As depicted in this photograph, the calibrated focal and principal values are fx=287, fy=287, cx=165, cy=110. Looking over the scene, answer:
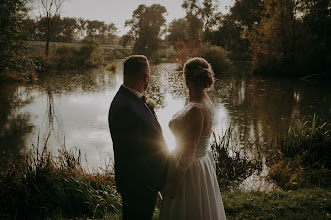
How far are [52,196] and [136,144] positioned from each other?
2.67 meters

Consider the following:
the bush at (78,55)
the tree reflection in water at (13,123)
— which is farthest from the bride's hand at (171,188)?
the bush at (78,55)

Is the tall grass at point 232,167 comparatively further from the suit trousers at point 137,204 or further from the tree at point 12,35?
the tree at point 12,35

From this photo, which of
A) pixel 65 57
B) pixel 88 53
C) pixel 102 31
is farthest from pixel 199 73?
pixel 102 31

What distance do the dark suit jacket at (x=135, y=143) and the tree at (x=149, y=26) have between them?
172ft

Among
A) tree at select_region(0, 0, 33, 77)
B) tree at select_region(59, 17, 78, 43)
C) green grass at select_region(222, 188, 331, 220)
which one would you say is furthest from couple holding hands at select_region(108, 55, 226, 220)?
tree at select_region(59, 17, 78, 43)

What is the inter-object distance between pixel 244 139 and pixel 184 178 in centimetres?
536

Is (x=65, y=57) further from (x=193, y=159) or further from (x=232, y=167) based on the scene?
(x=193, y=159)

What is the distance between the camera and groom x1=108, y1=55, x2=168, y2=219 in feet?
7.00

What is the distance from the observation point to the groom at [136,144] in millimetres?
2133

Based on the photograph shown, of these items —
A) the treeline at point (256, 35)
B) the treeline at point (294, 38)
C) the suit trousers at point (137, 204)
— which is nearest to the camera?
the suit trousers at point (137, 204)

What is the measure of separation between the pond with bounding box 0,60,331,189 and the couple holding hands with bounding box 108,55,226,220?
257 centimetres

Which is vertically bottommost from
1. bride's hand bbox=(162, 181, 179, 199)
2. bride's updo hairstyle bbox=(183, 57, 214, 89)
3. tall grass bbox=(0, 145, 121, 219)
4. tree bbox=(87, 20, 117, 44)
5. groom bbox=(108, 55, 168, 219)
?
tall grass bbox=(0, 145, 121, 219)

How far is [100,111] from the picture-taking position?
11.2 meters

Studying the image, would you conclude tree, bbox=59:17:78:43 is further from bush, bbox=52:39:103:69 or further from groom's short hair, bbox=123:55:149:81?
groom's short hair, bbox=123:55:149:81
